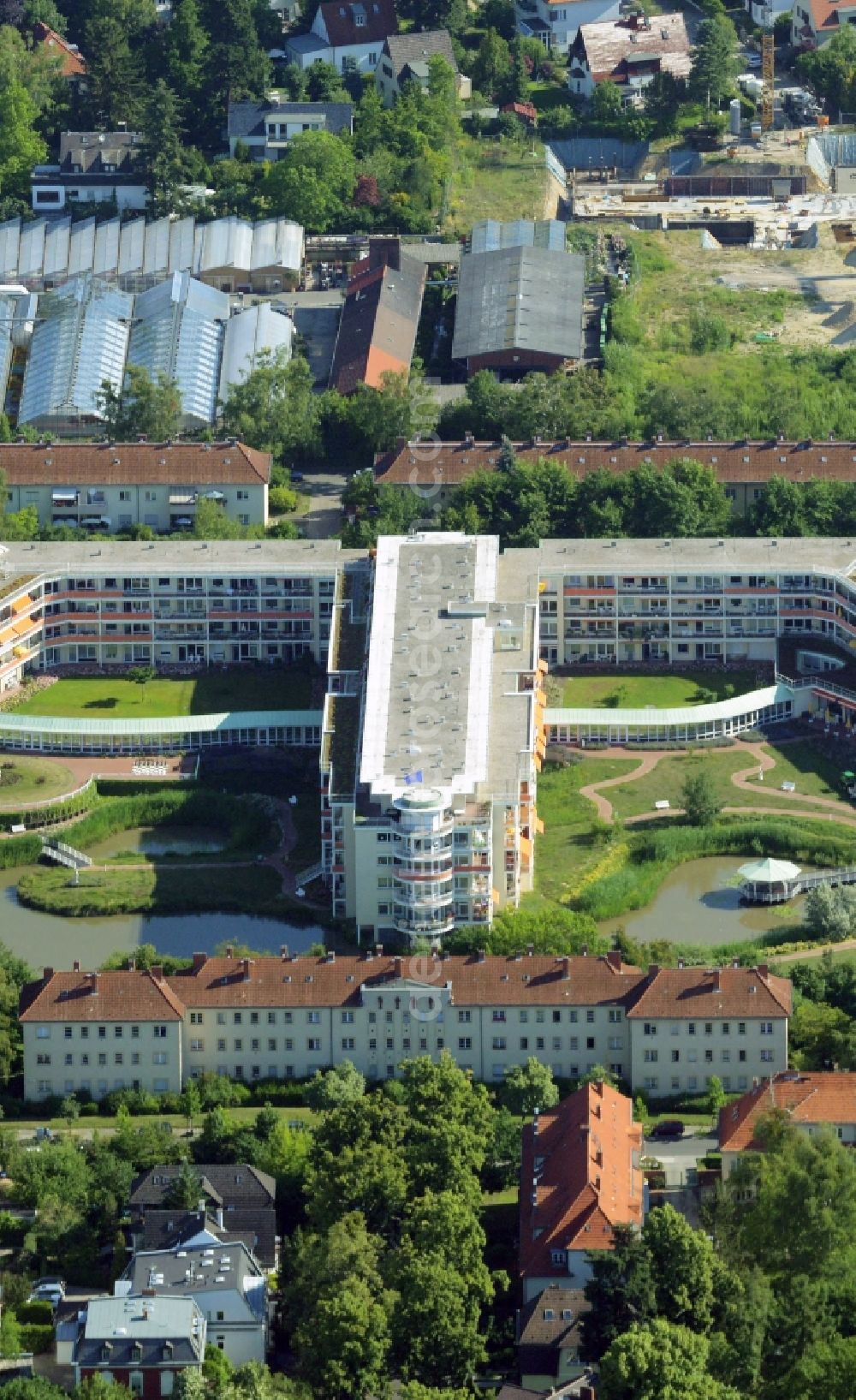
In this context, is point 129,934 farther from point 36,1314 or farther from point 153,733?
point 36,1314

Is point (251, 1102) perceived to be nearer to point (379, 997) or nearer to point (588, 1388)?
point (379, 997)

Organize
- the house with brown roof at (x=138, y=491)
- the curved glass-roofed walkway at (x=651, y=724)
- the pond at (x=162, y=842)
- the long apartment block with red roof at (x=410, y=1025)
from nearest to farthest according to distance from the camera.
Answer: the long apartment block with red roof at (x=410, y=1025), the pond at (x=162, y=842), the curved glass-roofed walkway at (x=651, y=724), the house with brown roof at (x=138, y=491)

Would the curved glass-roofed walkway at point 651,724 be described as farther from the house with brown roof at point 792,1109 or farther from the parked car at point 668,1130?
the house with brown roof at point 792,1109

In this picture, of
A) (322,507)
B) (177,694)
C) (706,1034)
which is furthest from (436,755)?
(322,507)

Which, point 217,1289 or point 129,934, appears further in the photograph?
point 129,934

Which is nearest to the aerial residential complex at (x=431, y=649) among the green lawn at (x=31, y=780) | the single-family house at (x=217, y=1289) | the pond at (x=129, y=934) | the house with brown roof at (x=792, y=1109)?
the green lawn at (x=31, y=780)

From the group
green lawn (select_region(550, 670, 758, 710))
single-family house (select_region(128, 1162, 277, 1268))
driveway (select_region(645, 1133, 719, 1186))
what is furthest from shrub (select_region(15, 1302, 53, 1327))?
green lawn (select_region(550, 670, 758, 710))
